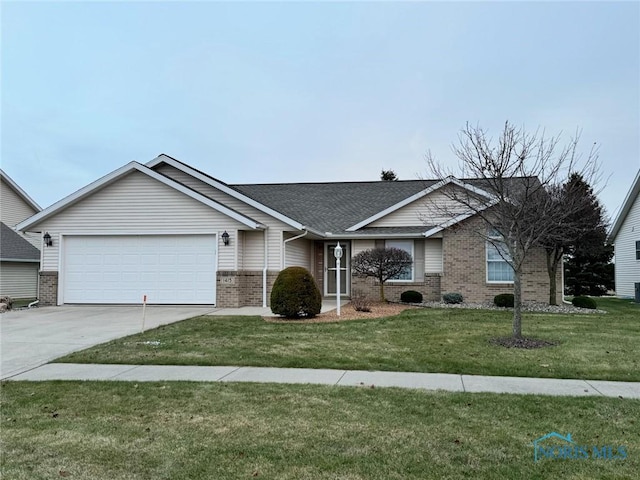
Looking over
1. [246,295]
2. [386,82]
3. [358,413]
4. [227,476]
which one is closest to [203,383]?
[358,413]

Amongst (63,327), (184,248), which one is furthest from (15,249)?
(63,327)

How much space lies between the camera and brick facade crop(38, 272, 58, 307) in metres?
17.3

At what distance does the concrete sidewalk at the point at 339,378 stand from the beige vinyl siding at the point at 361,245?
12.3 m

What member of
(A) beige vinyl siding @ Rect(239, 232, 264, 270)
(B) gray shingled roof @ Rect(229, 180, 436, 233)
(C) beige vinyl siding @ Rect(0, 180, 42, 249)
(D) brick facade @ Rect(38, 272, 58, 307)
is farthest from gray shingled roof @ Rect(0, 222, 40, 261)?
(A) beige vinyl siding @ Rect(239, 232, 264, 270)

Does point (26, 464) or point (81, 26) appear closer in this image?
point (26, 464)

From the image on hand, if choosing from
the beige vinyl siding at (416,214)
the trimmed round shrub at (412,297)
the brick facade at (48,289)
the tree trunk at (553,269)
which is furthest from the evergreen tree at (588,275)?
the brick facade at (48,289)

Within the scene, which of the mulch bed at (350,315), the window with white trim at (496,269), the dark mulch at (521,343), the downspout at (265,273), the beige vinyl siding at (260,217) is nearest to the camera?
the dark mulch at (521,343)

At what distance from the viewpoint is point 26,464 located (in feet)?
13.8

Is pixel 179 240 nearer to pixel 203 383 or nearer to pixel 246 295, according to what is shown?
pixel 246 295

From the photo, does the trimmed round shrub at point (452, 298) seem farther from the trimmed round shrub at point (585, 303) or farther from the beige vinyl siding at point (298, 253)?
the beige vinyl siding at point (298, 253)

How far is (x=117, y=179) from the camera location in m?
17.2

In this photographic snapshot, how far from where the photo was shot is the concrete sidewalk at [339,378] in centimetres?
649

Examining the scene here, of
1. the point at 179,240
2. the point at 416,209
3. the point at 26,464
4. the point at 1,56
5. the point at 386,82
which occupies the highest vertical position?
the point at 386,82

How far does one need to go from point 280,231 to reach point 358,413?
12176mm
